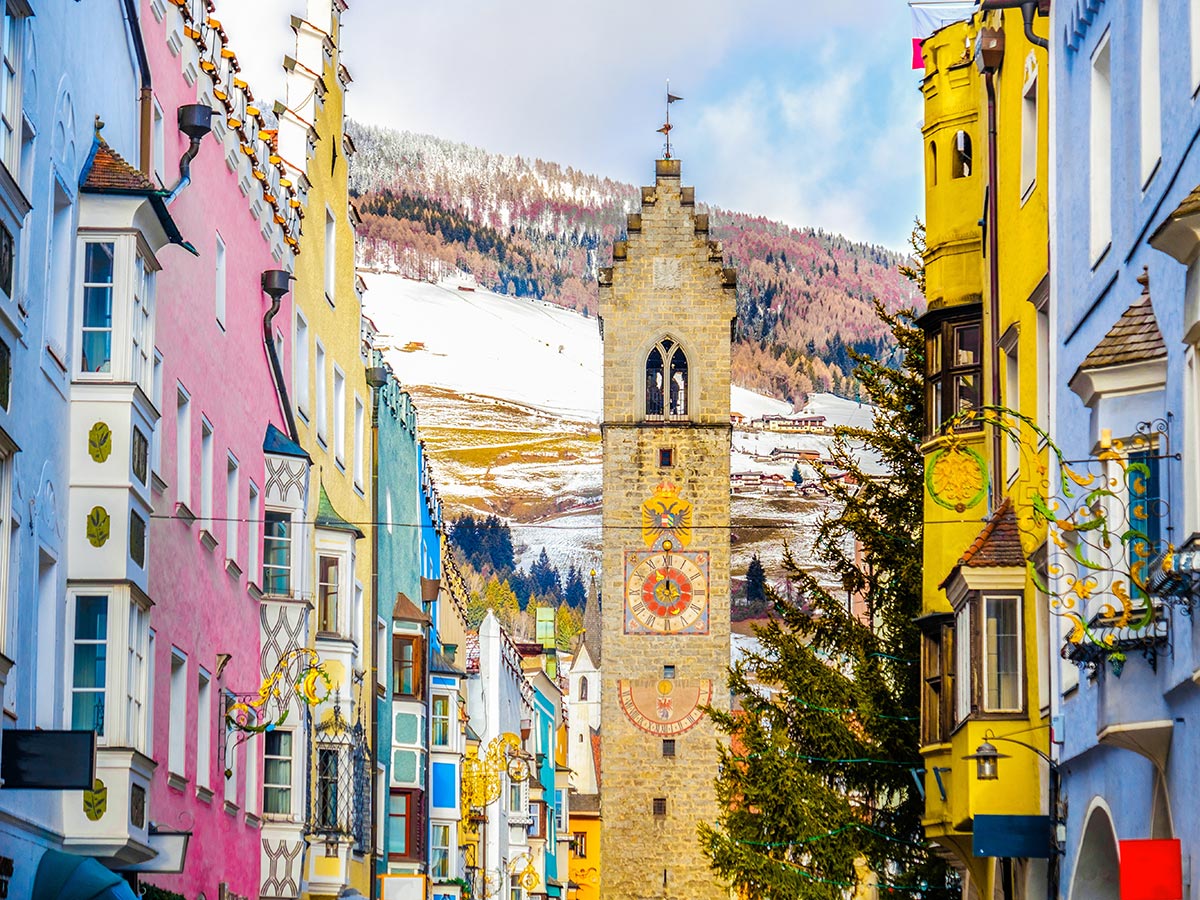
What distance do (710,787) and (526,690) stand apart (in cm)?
869

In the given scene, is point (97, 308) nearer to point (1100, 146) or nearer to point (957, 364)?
point (1100, 146)

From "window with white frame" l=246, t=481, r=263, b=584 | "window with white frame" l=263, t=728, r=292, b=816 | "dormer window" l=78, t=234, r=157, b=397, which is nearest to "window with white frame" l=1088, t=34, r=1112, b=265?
"dormer window" l=78, t=234, r=157, b=397

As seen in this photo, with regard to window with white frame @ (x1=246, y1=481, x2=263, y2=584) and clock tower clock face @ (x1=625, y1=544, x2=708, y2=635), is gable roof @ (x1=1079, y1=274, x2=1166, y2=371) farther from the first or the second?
clock tower clock face @ (x1=625, y1=544, x2=708, y2=635)

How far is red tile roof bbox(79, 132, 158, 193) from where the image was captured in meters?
20.2

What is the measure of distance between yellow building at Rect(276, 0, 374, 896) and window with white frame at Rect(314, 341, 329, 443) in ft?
0.12

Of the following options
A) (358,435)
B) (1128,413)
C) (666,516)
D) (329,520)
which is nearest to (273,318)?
(329,520)

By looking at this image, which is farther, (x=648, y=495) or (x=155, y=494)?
(x=648, y=495)

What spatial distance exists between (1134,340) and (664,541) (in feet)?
190

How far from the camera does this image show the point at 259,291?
105 ft

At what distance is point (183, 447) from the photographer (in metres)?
26.4

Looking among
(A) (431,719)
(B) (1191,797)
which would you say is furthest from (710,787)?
(B) (1191,797)

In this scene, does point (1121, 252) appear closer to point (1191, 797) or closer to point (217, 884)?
point (1191, 797)

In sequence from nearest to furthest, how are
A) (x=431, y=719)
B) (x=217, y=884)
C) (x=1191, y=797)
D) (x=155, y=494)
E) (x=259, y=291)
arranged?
(x=1191, y=797)
(x=155, y=494)
(x=217, y=884)
(x=259, y=291)
(x=431, y=719)

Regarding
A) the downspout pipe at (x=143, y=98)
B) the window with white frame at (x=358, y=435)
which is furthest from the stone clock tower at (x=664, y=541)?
the downspout pipe at (x=143, y=98)
